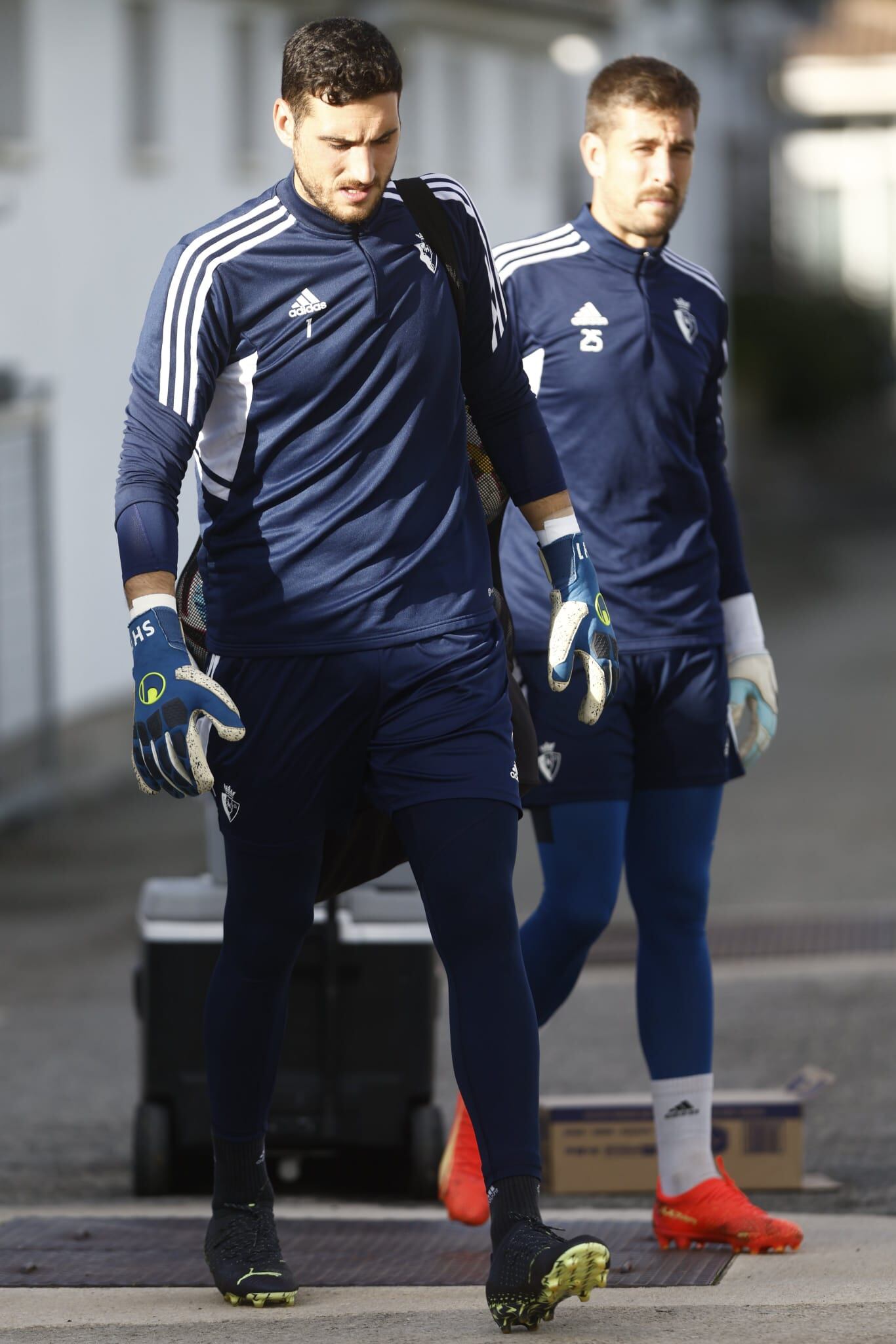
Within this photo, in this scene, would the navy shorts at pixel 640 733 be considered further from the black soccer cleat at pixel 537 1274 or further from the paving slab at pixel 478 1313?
the black soccer cleat at pixel 537 1274

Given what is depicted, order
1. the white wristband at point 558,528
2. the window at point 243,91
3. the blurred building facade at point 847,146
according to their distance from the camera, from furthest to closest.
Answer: the blurred building facade at point 847,146
the window at point 243,91
the white wristband at point 558,528

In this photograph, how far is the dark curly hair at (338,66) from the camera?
3.46 meters

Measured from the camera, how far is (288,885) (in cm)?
365

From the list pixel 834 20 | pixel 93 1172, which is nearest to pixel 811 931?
pixel 93 1172

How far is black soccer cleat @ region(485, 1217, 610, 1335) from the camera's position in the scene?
326 cm

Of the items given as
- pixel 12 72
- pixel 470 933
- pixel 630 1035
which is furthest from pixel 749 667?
pixel 12 72

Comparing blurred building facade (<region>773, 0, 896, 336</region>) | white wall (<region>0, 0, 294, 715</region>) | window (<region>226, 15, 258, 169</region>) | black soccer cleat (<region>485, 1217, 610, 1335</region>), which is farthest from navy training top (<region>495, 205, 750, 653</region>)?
blurred building facade (<region>773, 0, 896, 336</region>)

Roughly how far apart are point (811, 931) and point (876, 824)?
8.55 feet

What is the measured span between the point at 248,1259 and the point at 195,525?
9.27 metres

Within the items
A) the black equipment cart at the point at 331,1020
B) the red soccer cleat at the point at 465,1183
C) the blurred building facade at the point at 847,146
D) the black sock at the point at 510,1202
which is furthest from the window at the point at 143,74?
the blurred building facade at the point at 847,146

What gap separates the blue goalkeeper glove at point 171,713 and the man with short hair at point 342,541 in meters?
0.03

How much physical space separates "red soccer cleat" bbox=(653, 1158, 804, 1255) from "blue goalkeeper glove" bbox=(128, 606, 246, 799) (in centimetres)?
134

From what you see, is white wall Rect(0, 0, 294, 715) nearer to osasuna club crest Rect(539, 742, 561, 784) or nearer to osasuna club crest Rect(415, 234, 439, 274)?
osasuna club crest Rect(539, 742, 561, 784)

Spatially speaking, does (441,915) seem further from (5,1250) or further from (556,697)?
(5,1250)
